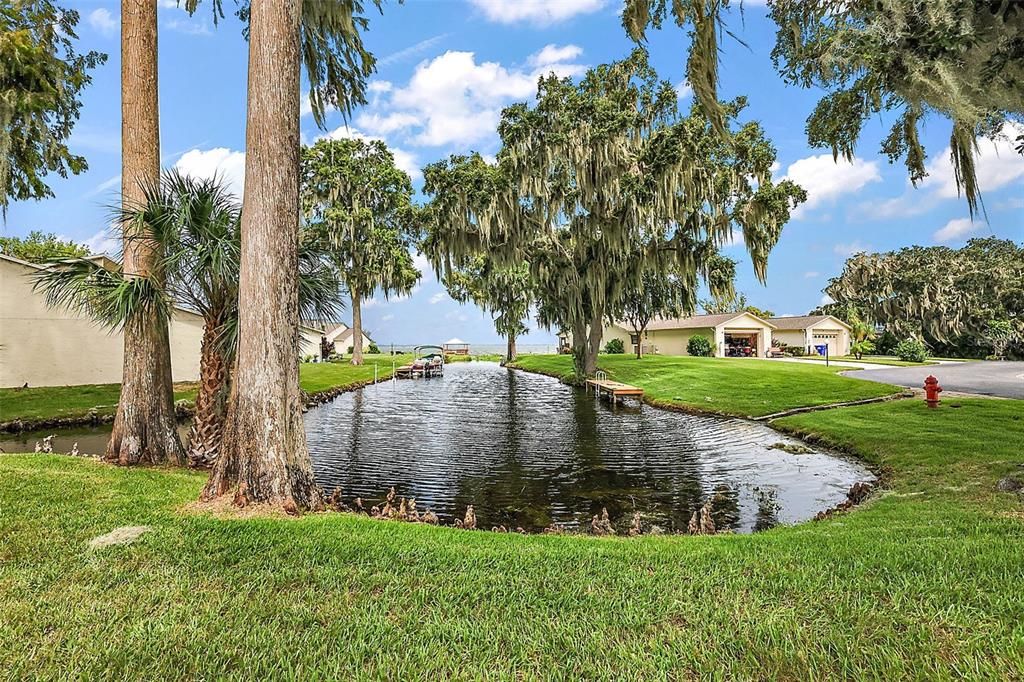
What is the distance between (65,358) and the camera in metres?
15.4

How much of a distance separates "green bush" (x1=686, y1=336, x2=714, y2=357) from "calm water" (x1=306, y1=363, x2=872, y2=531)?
2361 centimetres

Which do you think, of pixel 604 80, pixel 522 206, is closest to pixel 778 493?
pixel 522 206

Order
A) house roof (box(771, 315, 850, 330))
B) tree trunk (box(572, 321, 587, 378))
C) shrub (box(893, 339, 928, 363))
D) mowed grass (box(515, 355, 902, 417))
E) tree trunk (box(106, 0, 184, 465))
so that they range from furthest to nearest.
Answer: house roof (box(771, 315, 850, 330))
shrub (box(893, 339, 928, 363))
tree trunk (box(572, 321, 587, 378))
mowed grass (box(515, 355, 902, 417))
tree trunk (box(106, 0, 184, 465))

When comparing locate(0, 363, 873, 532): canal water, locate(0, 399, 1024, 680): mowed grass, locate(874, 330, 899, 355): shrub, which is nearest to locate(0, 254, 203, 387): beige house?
locate(0, 363, 873, 532): canal water

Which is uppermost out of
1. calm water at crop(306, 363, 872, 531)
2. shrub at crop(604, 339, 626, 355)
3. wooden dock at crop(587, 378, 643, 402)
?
shrub at crop(604, 339, 626, 355)

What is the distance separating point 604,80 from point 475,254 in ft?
26.8

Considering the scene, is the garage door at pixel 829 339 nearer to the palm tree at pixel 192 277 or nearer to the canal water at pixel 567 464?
the canal water at pixel 567 464

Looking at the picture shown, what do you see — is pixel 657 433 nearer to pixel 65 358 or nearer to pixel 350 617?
pixel 350 617

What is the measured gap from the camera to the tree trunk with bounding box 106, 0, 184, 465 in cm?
673

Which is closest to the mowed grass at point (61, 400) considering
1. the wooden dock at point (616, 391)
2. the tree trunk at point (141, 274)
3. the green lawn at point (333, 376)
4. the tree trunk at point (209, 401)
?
the tree trunk at point (209, 401)

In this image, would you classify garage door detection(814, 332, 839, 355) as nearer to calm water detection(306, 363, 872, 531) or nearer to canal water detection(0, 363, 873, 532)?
canal water detection(0, 363, 873, 532)

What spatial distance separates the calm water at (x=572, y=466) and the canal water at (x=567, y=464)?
23 millimetres

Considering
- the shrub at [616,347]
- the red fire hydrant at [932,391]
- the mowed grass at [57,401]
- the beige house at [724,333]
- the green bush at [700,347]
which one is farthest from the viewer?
the shrub at [616,347]

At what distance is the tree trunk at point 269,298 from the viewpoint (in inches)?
198
